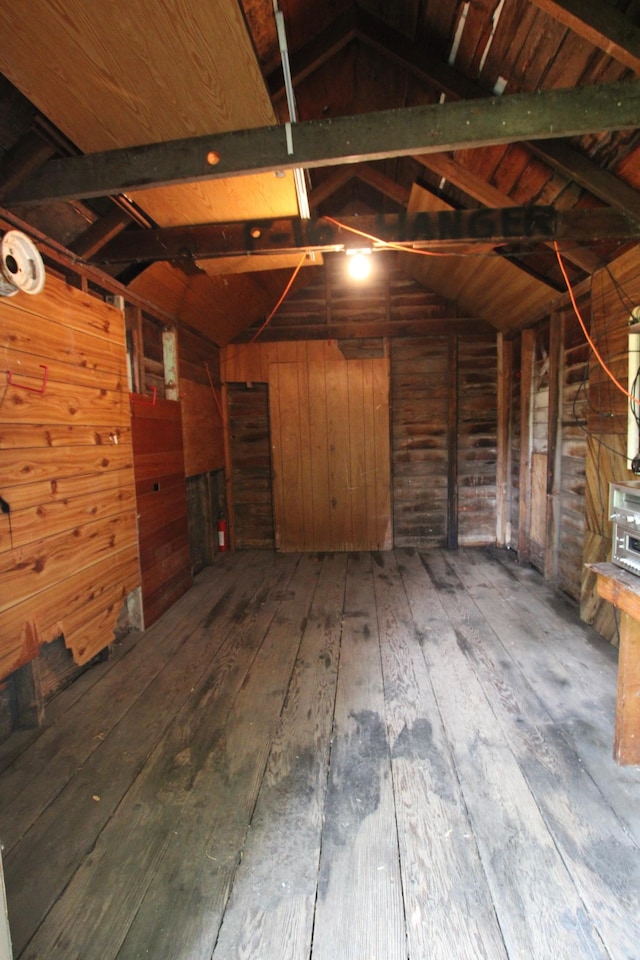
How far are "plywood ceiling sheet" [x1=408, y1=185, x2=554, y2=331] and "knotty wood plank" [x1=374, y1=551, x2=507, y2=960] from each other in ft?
8.94

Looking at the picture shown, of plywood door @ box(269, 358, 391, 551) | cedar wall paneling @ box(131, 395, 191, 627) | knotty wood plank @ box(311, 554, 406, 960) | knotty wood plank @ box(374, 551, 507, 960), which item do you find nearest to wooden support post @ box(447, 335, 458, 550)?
plywood door @ box(269, 358, 391, 551)

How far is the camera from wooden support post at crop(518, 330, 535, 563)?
3643mm

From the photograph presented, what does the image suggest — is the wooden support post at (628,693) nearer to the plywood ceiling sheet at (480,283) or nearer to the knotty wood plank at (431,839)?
the knotty wood plank at (431,839)

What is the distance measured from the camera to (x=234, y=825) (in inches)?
51.7

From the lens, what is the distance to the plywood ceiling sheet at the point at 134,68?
1135 millimetres

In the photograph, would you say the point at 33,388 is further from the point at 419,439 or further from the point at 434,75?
the point at 419,439

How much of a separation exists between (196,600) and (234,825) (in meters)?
1.94


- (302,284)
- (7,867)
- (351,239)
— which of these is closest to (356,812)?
(7,867)

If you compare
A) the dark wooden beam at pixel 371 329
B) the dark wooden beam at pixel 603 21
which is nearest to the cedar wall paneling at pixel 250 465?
the dark wooden beam at pixel 371 329

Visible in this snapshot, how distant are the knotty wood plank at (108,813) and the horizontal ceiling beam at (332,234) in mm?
2220

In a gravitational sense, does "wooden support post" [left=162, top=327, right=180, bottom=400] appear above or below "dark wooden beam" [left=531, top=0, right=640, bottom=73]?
below

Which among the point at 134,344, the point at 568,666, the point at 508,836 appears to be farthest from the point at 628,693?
the point at 134,344

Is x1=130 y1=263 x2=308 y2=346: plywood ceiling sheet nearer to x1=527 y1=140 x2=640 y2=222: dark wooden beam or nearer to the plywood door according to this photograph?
the plywood door

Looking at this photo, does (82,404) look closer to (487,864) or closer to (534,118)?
(534,118)
